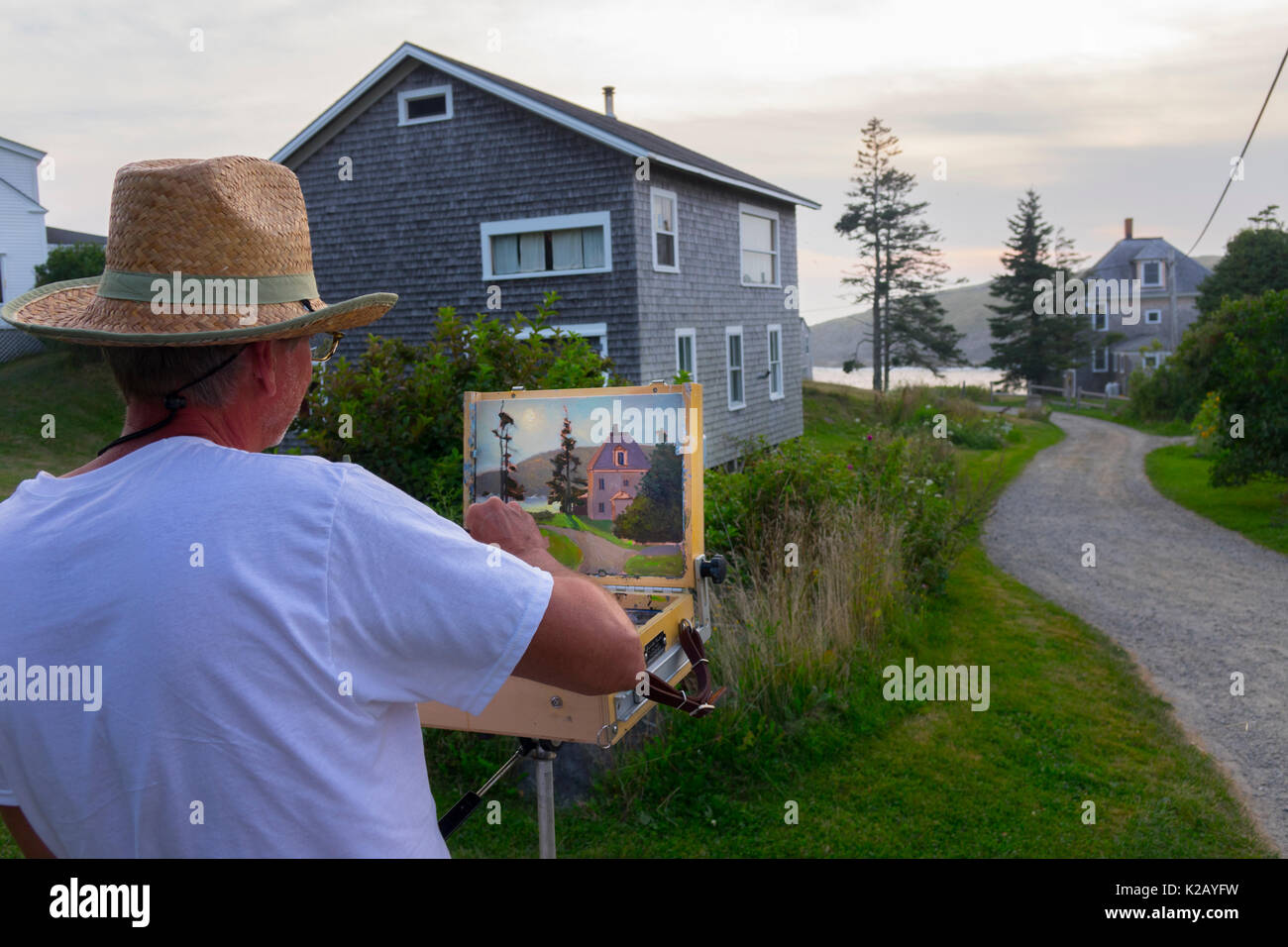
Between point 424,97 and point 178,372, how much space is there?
784 inches

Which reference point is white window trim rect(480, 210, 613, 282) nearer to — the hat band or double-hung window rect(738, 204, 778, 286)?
double-hung window rect(738, 204, 778, 286)

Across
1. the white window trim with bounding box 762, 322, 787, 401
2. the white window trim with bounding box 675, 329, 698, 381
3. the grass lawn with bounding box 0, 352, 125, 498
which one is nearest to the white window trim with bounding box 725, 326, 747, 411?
the white window trim with bounding box 762, 322, 787, 401

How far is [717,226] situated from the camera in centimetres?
2248

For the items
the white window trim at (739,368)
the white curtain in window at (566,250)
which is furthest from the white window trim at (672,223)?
the white window trim at (739,368)

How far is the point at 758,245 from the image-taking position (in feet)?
82.8

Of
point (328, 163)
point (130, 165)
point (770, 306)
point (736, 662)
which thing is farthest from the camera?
point (770, 306)

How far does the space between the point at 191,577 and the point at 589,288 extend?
708 inches

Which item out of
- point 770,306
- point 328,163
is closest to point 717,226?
point 770,306

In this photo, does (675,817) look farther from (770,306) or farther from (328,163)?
(770,306)

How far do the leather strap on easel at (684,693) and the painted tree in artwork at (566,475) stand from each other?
837 mm

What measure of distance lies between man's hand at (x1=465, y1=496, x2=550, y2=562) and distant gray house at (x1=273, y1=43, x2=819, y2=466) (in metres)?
16.4

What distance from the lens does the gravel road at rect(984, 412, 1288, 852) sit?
661cm

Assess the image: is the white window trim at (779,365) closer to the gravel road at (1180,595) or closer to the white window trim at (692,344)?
the white window trim at (692,344)

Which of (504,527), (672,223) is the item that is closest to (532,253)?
(672,223)
